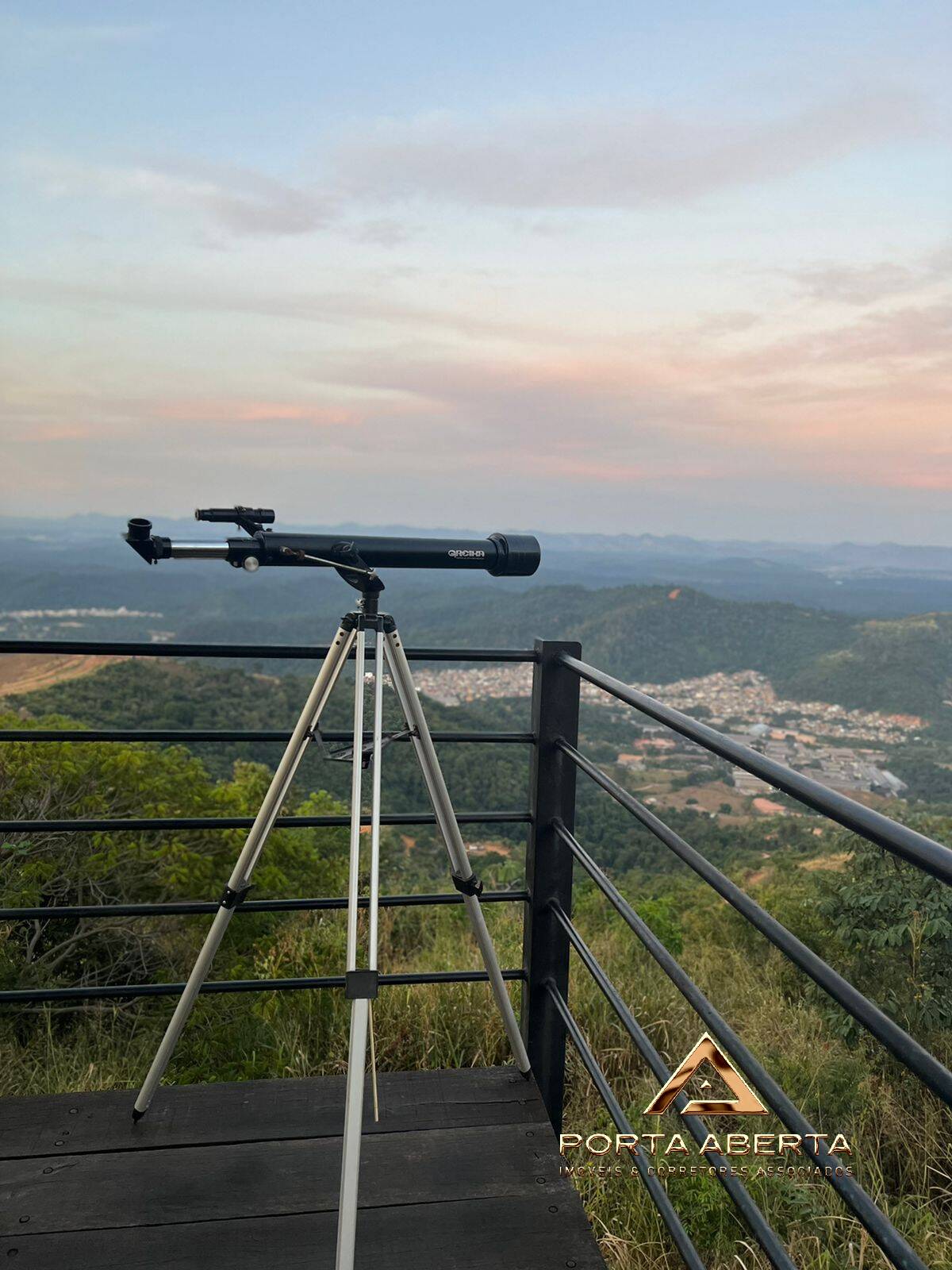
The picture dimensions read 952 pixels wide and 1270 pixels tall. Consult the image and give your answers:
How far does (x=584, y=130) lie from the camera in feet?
28.8

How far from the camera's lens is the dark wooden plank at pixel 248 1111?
5.25ft

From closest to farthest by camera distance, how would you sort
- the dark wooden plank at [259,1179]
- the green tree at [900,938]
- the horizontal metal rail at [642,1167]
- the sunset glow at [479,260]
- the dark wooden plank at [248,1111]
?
the horizontal metal rail at [642,1167], the dark wooden plank at [259,1179], the dark wooden plank at [248,1111], the green tree at [900,938], the sunset glow at [479,260]

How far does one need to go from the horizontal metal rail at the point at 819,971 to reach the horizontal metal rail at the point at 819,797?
0.40 feet

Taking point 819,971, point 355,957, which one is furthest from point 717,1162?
point 355,957

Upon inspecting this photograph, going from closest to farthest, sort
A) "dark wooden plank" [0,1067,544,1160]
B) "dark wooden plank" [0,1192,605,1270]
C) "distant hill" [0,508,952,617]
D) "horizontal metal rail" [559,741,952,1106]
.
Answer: "horizontal metal rail" [559,741,952,1106] < "dark wooden plank" [0,1192,605,1270] < "dark wooden plank" [0,1067,544,1160] < "distant hill" [0,508,952,617]

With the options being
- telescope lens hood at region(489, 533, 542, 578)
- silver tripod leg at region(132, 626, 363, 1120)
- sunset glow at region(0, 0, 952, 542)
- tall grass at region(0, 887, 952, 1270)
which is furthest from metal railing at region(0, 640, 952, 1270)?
sunset glow at region(0, 0, 952, 542)

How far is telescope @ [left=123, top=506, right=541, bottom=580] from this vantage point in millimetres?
1420

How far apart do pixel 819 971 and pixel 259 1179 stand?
1186 millimetres

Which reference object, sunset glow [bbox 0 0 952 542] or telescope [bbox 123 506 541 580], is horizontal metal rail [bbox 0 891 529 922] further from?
sunset glow [bbox 0 0 952 542]

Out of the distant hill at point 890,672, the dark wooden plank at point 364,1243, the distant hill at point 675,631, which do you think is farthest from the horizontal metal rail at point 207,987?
the distant hill at point 890,672

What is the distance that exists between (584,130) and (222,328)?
6851mm

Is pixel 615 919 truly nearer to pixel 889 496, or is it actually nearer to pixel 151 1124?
pixel 151 1124

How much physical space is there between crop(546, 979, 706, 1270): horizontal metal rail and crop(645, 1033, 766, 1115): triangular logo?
0.06m

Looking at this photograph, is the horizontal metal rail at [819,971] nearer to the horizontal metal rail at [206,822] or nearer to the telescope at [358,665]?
the telescope at [358,665]
